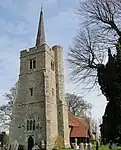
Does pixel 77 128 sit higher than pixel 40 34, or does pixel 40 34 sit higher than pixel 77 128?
pixel 40 34

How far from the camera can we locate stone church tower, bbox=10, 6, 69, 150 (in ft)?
113

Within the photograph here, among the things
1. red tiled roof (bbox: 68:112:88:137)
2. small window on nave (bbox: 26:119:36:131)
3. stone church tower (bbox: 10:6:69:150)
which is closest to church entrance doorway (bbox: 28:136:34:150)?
stone church tower (bbox: 10:6:69:150)

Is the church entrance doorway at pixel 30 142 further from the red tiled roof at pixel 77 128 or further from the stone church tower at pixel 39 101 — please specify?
the red tiled roof at pixel 77 128

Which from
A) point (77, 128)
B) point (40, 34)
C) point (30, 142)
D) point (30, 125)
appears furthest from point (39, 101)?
point (40, 34)

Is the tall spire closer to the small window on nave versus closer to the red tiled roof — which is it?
the small window on nave

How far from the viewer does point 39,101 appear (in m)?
35.8

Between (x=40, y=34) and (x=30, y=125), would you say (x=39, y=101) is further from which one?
(x=40, y=34)

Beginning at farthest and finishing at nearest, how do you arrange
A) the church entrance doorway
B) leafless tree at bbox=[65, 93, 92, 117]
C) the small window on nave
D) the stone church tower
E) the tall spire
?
leafless tree at bbox=[65, 93, 92, 117]
the tall spire
the small window on nave
the church entrance doorway
the stone church tower

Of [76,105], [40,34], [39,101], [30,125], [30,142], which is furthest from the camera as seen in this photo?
[76,105]

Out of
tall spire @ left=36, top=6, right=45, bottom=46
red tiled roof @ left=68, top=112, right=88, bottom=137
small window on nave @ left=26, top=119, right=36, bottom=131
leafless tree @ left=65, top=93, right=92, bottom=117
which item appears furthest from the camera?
leafless tree @ left=65, top=93, right=92, bottom=117

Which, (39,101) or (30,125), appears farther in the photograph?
(39,101)

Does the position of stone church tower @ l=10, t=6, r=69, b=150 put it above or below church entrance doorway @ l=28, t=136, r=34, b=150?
above

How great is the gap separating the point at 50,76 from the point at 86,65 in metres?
19.4

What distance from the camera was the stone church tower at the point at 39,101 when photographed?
34.4 m
